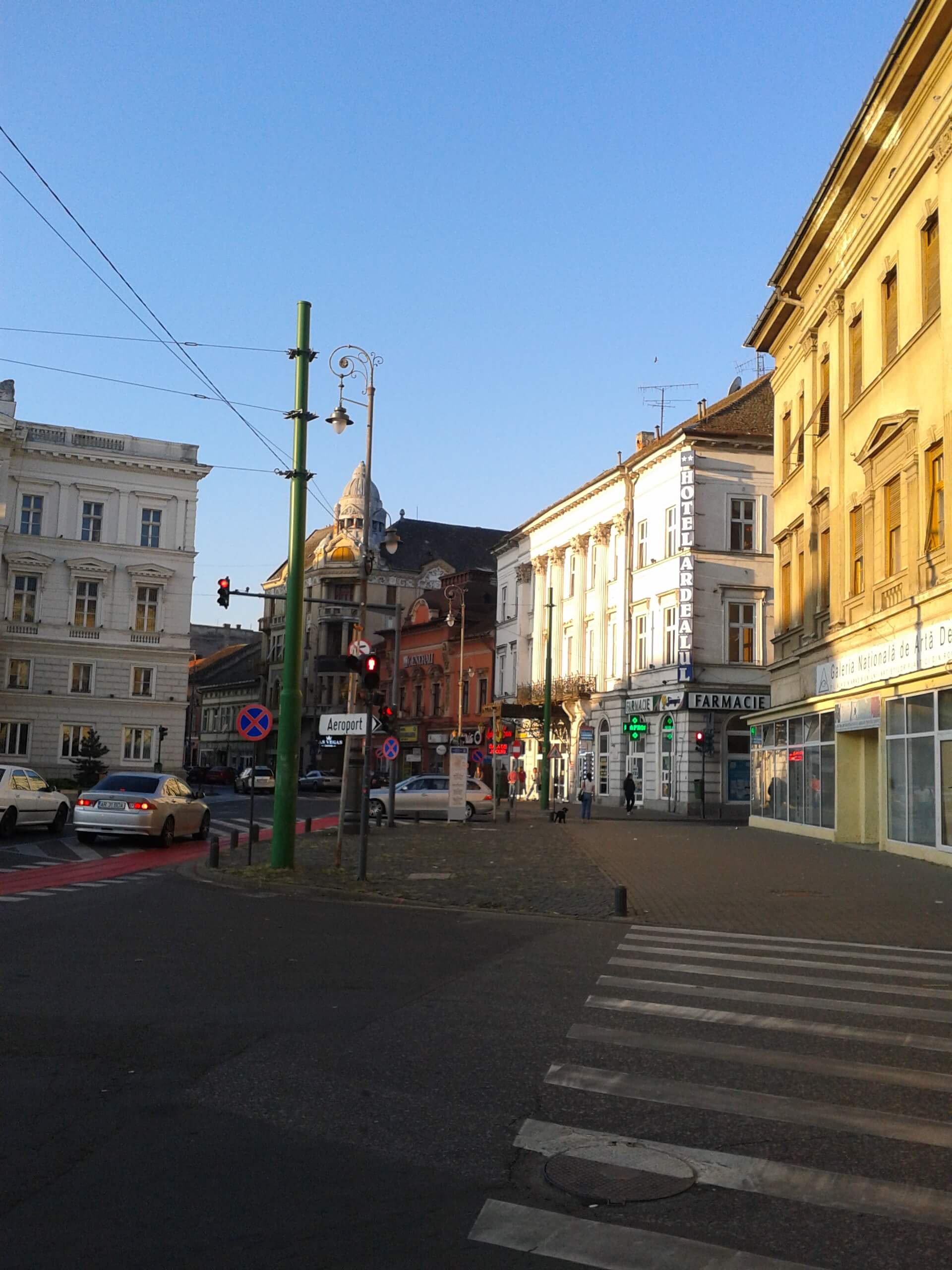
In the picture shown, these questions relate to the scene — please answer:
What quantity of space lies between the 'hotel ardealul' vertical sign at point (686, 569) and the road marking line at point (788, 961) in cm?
3662

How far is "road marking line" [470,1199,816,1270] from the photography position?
4188 mm

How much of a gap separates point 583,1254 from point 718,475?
46839 mm

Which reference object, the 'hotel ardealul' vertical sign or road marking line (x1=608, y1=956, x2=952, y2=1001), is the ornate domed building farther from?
road marking line (x1=608, y1=956, x2=952, y2=1001)

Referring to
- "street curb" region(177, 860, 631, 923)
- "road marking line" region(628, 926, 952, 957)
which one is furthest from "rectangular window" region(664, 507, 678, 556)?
"road marking line" region(628, 926, 952, 957)

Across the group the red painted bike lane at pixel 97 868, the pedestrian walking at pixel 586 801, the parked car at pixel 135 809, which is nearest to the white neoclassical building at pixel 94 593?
the pedestrian walking at pixel 586 801

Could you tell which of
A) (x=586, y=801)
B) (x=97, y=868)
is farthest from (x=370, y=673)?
(x=586, y=801)

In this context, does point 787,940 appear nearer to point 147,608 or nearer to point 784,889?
point 784,889

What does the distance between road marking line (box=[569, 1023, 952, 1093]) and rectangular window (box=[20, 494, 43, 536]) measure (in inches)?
2326

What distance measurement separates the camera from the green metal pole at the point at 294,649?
1884 cm

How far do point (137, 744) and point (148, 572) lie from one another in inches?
346

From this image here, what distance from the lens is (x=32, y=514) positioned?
61875mm

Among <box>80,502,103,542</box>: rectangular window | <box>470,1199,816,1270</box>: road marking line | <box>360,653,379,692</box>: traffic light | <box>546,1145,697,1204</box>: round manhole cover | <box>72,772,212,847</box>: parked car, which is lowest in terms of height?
<box>470,1199,816,1270</box>: road marking line

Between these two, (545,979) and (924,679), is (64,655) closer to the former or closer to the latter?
(924,679)

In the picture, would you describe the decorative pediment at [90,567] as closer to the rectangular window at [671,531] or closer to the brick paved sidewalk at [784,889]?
the rectangular window at [671,531]
